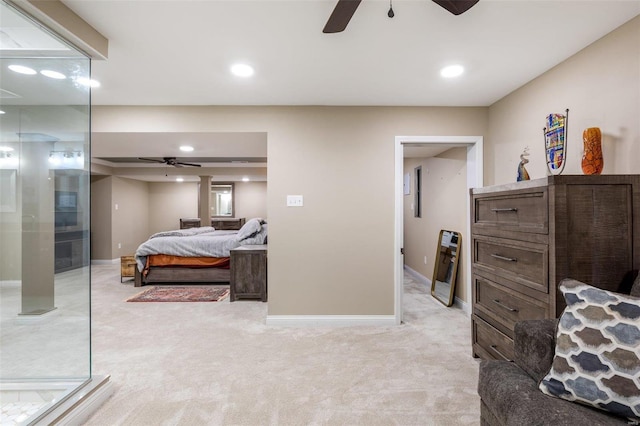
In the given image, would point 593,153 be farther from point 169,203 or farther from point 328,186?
point 169,203

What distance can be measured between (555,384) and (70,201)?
11.0 feet

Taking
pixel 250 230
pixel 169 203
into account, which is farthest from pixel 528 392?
pixel 169 203

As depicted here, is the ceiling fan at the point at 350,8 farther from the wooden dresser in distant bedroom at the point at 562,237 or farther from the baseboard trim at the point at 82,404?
the baseboard trim at the point at 82,404

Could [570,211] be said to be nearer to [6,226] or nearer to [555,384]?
[555,384]

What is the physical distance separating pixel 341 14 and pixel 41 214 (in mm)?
3046

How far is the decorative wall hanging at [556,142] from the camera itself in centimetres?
190

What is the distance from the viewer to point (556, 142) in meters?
1.94

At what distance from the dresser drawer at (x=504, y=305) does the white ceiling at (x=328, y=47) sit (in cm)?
170

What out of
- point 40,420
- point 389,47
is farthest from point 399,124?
point 40,420

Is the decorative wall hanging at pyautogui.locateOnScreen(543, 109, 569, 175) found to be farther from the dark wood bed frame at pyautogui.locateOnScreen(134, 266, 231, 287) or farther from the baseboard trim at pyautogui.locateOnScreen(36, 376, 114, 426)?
the dark wood bed frame at pyautogui.locateOnScreen(134, 266, 231, 287)

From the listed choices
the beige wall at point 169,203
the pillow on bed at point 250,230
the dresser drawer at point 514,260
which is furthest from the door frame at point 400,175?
the beige wall at point 169,203

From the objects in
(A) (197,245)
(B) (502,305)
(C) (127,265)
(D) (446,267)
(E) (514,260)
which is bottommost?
(C) (127,265)

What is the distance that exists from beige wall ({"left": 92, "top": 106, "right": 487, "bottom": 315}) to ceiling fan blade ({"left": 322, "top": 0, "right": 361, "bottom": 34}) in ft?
5.77

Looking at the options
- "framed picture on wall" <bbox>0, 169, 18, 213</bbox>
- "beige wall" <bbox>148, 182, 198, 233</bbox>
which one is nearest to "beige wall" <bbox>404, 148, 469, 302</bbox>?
"framed picture on wall" <bbox>0, 169, 18, 213</bbox>
